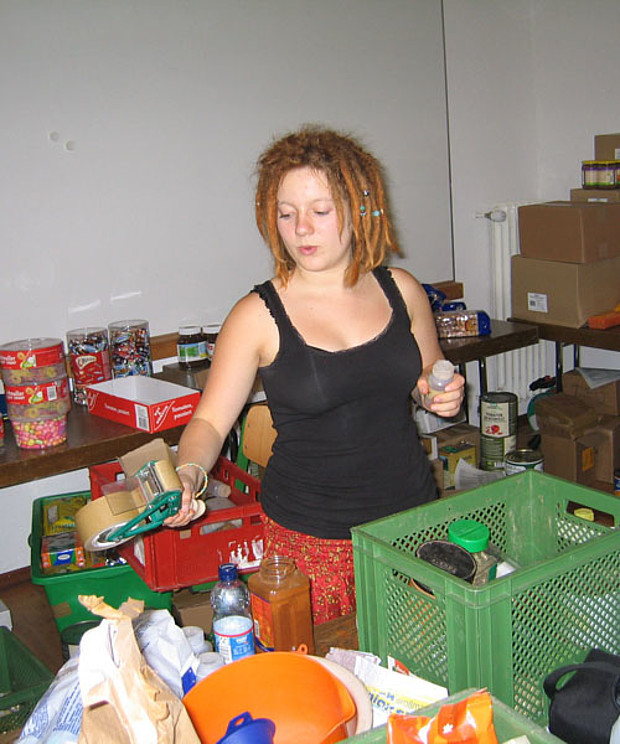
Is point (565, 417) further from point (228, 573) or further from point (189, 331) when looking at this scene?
point (228, 573)

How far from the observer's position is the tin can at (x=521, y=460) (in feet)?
11.1

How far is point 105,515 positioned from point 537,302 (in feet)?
9.89

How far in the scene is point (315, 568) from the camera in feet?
5.05

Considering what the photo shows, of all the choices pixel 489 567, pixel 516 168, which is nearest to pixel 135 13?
pixel 516 168

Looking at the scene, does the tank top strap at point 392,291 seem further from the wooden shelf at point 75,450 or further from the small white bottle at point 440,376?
the wooden shelf at point 75,450

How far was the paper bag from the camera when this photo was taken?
832 millimetres

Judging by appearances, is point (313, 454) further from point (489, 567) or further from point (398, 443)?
point (489, 567)

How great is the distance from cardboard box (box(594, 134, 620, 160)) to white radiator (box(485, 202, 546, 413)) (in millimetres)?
454

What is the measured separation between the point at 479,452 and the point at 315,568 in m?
2.43

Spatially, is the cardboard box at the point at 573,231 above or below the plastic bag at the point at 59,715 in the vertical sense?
above

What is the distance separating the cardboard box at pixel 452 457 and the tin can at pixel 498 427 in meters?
0.07

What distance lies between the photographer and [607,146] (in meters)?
3.90

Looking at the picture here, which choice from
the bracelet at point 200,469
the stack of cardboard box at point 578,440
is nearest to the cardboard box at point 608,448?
the stack of cardboard box at point 578,440

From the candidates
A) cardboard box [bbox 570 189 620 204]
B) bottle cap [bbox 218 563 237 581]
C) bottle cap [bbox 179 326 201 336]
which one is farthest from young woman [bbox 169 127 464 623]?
cardboard box [bbox 570 189 620 204]
